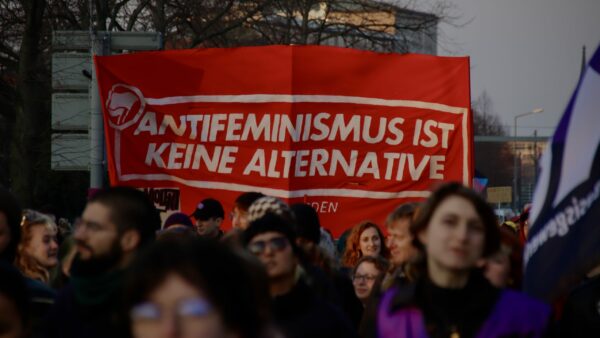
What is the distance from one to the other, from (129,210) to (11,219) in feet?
3.81

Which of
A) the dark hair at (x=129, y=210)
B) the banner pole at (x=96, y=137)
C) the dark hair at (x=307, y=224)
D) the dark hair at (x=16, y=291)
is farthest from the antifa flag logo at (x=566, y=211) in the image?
the banner pole at (x=96, y=137)

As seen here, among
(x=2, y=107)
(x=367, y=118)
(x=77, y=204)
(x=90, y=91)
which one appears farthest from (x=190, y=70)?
(x=77, y=204)

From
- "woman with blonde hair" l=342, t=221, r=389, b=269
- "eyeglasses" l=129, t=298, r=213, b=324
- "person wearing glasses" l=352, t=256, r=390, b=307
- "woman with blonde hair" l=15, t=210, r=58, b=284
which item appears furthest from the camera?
"woman with blonde hair" l=342, t=221, r=389, b=269

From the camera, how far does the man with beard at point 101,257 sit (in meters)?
5.09

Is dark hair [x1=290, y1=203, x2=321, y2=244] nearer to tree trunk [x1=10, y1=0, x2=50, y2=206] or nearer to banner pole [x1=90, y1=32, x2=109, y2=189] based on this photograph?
banner pole [x1=90, y1=32, x2=109, y2=189]

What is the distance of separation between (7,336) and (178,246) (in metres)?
1.73

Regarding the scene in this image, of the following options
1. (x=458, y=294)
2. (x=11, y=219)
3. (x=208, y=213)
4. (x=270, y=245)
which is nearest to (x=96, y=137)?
(x=208, y=213)

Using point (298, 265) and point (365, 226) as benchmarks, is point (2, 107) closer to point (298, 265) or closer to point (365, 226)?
point (365, 226)

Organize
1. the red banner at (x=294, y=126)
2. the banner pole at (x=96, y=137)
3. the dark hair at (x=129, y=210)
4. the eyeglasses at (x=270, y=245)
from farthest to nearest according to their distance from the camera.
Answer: the banner pole at (x=96, y=137), the red banner at (x=294, y=126), the eyeglasses at (x=270, y=245), the dark hair at (x=129, y=210)

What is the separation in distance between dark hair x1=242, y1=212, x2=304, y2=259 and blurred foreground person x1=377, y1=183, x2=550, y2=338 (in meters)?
0.90

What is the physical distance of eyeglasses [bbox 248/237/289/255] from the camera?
564 centimetres

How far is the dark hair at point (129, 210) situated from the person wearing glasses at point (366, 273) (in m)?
3.48

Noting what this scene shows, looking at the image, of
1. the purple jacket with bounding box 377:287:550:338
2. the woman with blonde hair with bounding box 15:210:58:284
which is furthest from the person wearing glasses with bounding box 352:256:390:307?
the purple jacket with bounding box 377:287:550:338

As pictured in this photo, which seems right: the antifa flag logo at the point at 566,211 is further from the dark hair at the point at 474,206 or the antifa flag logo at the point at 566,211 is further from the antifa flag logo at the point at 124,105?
the antifa flag logo at the point at 124,105
